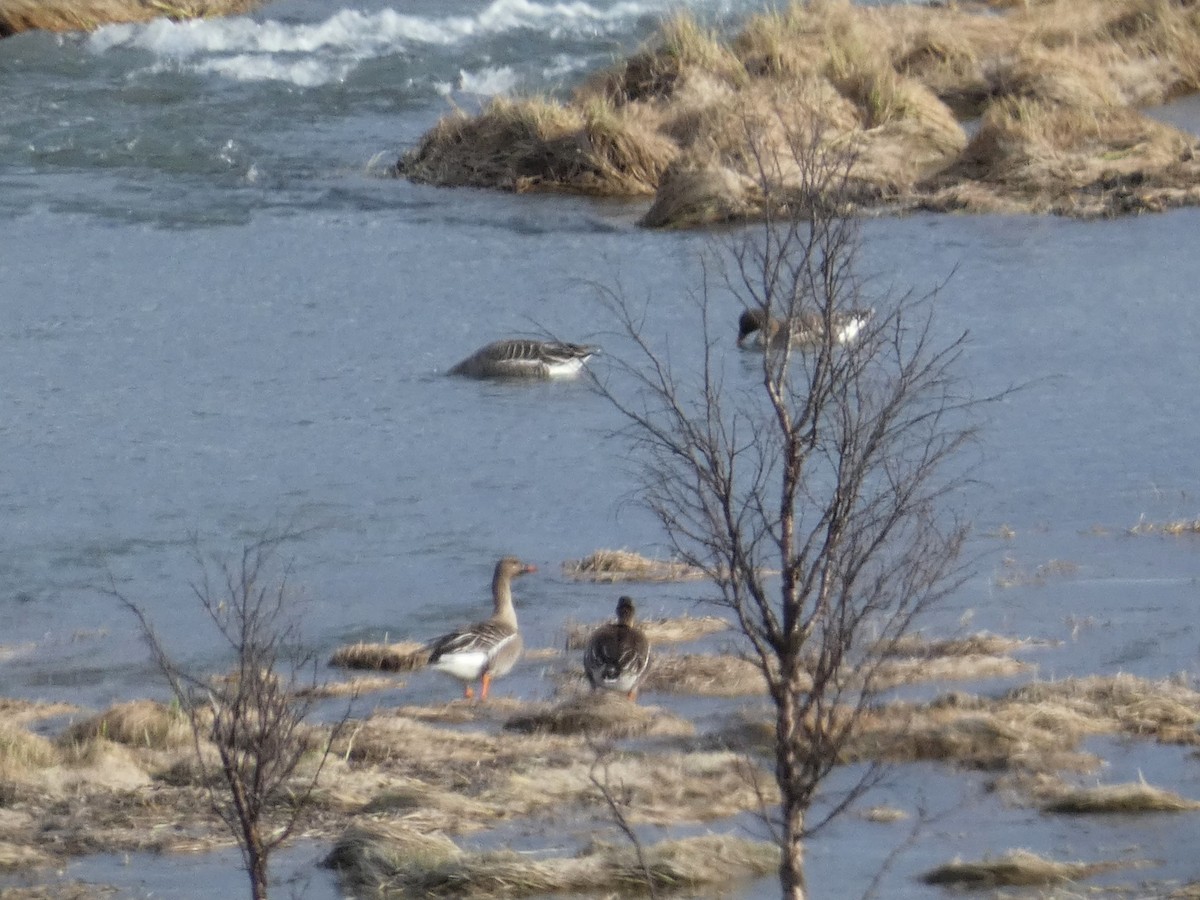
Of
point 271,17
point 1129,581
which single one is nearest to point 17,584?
point 1129,581

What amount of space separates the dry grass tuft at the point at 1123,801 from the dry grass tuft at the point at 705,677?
2.47m

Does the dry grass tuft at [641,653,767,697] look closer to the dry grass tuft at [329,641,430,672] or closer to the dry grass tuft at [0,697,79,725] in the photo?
the dry grass tuft at [329,641,430,672]

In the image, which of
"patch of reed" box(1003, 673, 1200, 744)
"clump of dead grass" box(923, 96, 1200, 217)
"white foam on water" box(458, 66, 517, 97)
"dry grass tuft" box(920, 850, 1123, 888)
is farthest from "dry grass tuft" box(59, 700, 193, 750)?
"white foam on water" box(458, 66, 517, 97)

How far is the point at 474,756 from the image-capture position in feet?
30.5

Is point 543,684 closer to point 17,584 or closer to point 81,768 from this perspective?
point 81,768

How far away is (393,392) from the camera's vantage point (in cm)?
1881

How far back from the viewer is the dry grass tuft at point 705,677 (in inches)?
422

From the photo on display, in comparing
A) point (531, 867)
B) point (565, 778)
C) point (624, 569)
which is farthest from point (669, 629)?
point (531, 867)

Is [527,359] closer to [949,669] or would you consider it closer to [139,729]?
[949,669]

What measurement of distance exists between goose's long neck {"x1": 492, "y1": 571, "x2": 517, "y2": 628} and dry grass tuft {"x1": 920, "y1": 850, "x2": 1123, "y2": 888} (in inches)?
165

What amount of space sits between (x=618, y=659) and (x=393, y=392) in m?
8.99

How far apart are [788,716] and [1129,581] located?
6.25 metres

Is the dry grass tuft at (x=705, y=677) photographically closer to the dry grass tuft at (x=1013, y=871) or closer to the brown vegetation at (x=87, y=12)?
the dry grass tuft at (x=1013, y=871)

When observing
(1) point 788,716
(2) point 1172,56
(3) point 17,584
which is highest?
(2) point 1172,56
